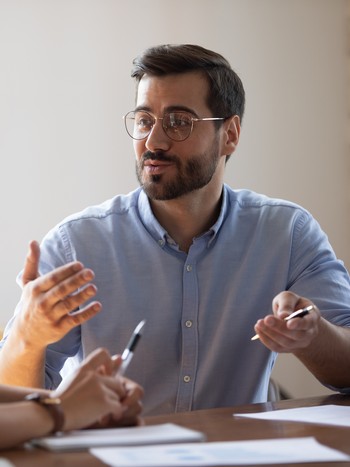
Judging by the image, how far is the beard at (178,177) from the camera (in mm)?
2398

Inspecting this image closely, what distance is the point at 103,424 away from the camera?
151 cm

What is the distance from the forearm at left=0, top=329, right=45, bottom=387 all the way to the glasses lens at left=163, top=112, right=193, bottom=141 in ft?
2.55

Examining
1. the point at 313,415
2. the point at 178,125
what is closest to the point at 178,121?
the point at 178,125

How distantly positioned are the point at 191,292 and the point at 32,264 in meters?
0.55

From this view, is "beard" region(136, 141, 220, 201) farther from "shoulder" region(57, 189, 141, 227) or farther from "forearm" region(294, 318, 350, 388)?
"forearm" region(294, 318, 350, 388)

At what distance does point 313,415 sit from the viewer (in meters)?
1.71

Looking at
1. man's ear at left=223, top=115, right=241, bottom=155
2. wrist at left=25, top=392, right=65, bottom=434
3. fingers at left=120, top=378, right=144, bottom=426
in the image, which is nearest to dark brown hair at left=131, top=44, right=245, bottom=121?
man's ear at left=223, top=115, right=241, bottom=155

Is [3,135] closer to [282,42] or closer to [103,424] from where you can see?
[282,42]

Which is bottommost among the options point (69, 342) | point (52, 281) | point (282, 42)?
point (69, 342)

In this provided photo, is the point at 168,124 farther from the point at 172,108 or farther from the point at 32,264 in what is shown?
the point at 32,264

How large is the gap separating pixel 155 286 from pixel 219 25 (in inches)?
75.9

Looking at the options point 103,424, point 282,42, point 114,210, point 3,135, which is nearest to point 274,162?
point 282,42

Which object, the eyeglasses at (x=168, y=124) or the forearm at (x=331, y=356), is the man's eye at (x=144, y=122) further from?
the forearm at (x=331, y=356)

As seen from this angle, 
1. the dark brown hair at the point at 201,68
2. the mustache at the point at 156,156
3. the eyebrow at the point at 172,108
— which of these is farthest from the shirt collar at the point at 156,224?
the dark brown hair at the point at 201,68
